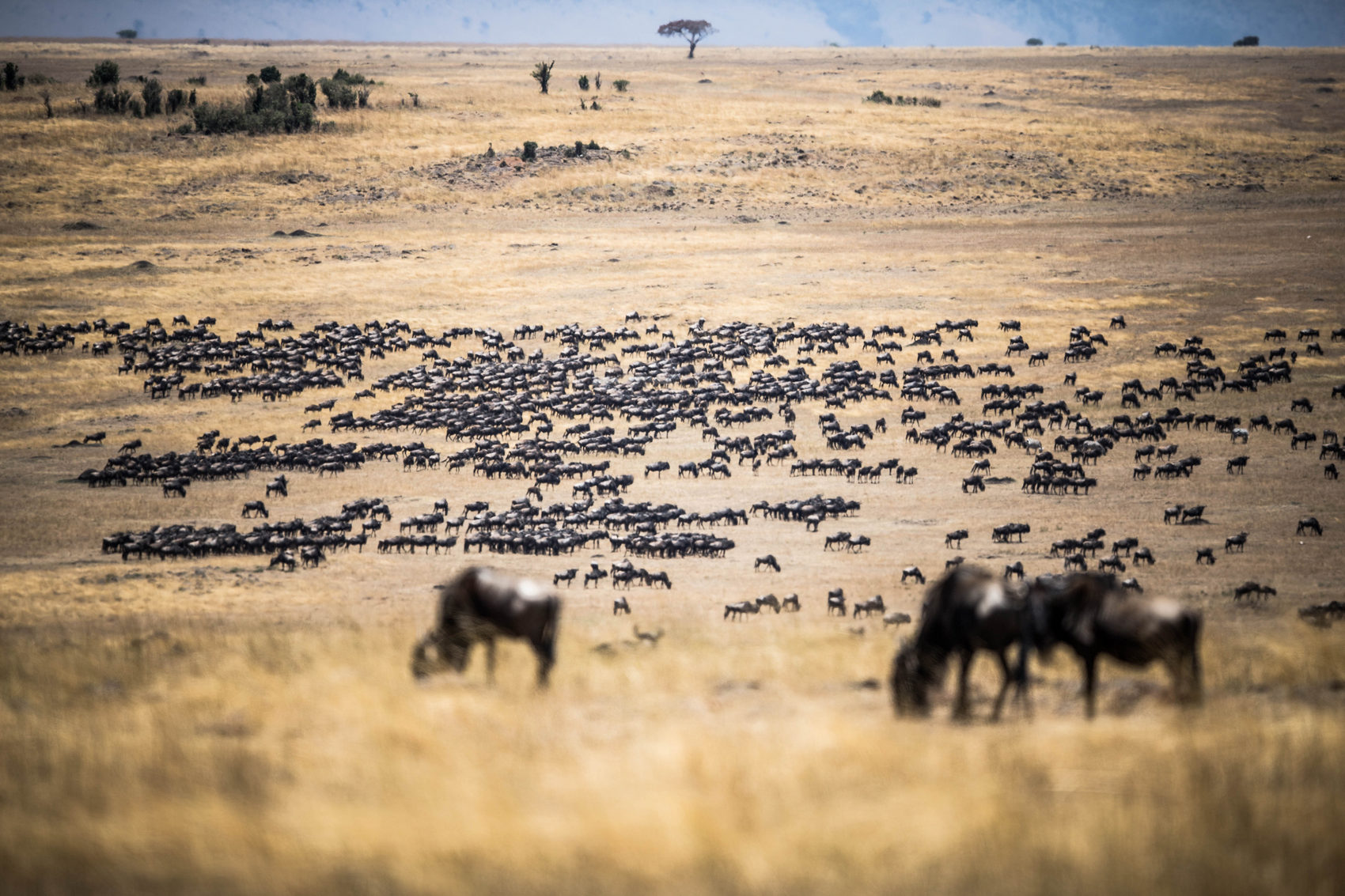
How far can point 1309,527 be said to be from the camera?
34.2 m

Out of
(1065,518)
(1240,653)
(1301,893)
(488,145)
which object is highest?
(488,145)

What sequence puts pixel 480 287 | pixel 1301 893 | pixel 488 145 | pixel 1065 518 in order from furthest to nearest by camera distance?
pixel 488 145 → pixel 480 287 → pixel 1065 518 → pixel 1301 893

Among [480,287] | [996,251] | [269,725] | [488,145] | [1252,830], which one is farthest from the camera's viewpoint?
[488,145]

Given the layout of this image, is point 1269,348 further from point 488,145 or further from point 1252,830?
point 488,145

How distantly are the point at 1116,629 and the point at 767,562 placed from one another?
864 inches

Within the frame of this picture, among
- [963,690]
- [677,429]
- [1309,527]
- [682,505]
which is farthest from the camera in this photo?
[677,429]

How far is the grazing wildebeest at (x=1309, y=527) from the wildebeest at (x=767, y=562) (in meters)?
16.6

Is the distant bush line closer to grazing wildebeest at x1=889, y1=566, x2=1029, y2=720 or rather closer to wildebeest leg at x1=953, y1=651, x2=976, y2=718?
grazing wildebeest at x1=889, y1=566, x2=1029, y2=720

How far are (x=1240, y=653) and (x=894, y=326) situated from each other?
52486 millimetres

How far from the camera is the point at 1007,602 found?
11156 mm

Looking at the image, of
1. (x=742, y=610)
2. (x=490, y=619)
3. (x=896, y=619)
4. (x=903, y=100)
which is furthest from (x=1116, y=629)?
(x=903, y=100)

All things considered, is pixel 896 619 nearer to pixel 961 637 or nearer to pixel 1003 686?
pixel 961 637

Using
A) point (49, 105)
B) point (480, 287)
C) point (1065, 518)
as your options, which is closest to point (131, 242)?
point (480, 287)

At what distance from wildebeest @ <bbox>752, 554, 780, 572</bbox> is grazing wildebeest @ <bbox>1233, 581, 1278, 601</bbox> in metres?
12.3
